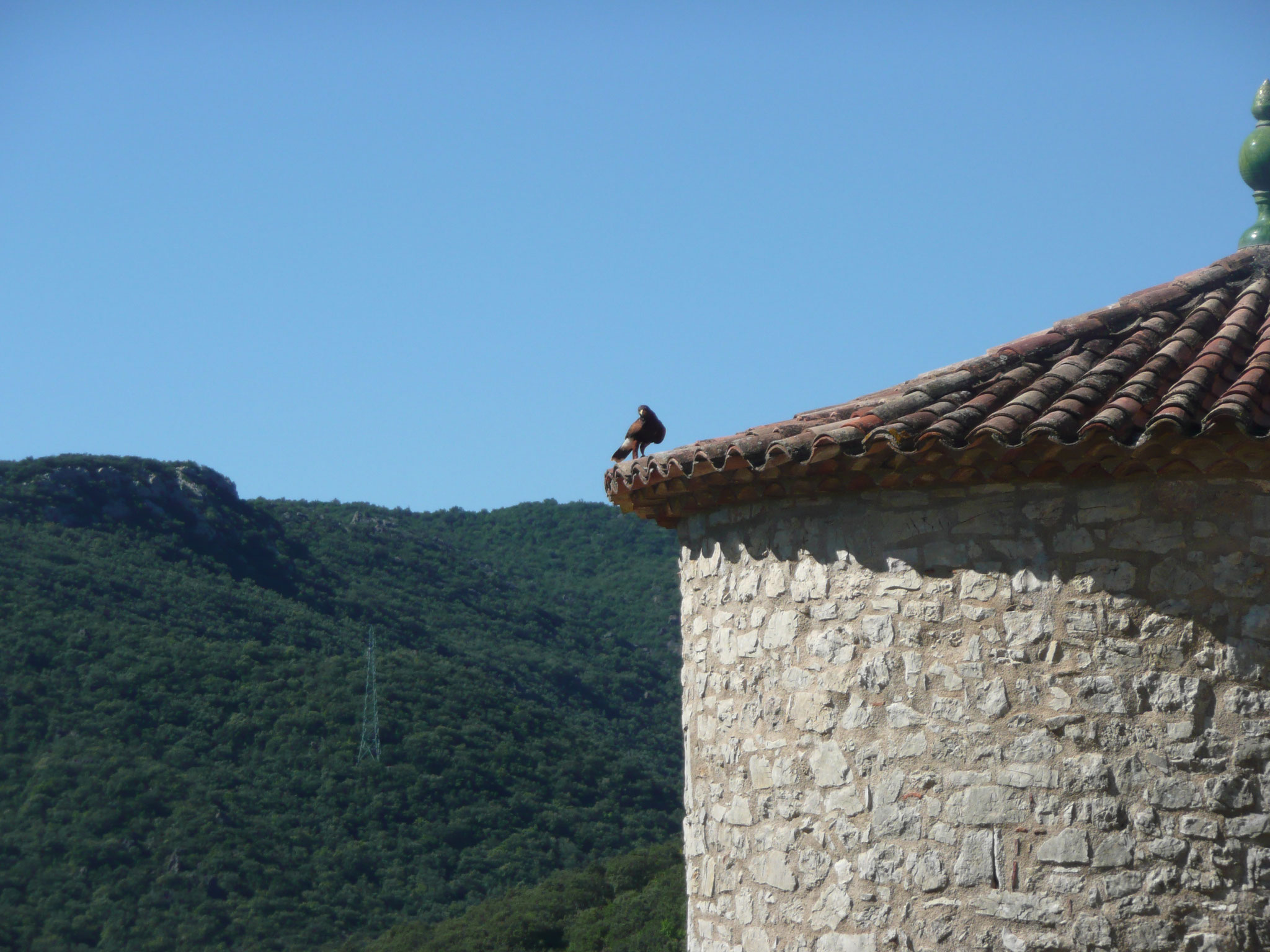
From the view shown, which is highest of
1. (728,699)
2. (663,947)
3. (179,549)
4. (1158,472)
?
(179,549)

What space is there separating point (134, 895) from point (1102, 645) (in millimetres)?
23794

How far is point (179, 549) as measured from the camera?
41.3 m

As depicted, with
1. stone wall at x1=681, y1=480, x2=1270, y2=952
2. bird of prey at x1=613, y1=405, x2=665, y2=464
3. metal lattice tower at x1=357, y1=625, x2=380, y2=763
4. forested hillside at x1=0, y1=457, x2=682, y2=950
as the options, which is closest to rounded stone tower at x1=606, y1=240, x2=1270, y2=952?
stone wall at x1=681, y1=480, x2=1270, y2=952

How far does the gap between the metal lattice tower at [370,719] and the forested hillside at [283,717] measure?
221mm

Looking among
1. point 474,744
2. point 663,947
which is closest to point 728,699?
point 663,947

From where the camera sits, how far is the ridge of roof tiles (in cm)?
448

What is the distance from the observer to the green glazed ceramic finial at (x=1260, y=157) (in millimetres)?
6738

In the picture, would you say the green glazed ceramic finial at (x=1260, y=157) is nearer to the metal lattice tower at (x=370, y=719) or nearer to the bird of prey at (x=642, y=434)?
the bird of prey at (x=642, y=434)

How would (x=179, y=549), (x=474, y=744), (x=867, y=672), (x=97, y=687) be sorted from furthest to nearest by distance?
(x=179, y=549) < (x=474, y=744) < (x=97, y=687) < (x=867, y=672)

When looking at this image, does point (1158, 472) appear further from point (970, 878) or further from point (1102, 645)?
point (970, 878)

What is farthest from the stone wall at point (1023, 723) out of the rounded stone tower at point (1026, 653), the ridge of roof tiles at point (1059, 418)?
the ridge of roof tiles at point (1059, 418)

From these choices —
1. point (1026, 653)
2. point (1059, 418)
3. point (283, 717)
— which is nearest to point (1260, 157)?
point (1059, 418)

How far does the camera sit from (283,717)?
32.3 metres

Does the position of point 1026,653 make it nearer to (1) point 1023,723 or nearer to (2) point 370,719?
(1) point 1023,723
